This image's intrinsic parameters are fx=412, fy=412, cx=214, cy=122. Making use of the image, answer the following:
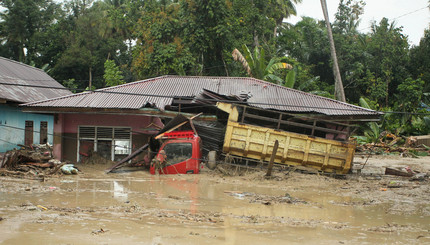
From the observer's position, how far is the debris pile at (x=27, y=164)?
14.9m

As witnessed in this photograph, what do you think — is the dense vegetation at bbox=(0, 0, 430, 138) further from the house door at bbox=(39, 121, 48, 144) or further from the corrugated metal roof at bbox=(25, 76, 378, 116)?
the house door at bbox=(39, 121, 48, 144)

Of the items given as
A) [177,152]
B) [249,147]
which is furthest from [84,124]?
[249,147]

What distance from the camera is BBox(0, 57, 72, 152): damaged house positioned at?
68.5ft

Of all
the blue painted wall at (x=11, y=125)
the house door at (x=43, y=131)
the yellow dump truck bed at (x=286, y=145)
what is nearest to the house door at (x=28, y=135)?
the blue painted wall at (x=11, y=125)

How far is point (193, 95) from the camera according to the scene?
18.5 meters

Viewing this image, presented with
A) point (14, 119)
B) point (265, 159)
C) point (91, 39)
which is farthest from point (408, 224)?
point (91, 39)

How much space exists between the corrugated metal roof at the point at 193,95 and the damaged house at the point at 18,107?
176 centimetres

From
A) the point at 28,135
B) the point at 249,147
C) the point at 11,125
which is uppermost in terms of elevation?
the point at 249,147

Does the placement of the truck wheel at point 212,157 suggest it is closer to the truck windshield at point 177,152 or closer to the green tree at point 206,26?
the truck windshield at point 177,152

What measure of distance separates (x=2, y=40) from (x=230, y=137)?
38800 mm

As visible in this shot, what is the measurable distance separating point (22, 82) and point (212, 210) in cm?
1992

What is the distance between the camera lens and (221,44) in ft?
98.5

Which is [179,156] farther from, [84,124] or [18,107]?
[18,107]

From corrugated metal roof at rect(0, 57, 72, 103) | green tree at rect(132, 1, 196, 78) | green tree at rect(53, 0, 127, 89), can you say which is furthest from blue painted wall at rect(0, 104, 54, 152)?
green tree at rect(53, 0, 127, 89)
